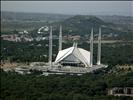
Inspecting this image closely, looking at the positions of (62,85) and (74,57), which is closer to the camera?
(62,85)

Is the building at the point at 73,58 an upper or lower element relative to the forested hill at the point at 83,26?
lower

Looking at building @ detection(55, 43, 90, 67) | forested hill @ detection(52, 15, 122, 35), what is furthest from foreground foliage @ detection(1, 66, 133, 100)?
forested hill @ detection(52, 15, 122, 35)

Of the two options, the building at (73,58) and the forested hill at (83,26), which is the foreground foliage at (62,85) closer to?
the building at (73,58)

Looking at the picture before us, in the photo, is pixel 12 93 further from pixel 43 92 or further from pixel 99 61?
pixel 99 61

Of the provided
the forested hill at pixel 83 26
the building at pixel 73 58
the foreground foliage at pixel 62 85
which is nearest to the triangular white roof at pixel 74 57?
the building at pixel 73 58

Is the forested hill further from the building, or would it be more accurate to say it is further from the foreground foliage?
the foreground foliage

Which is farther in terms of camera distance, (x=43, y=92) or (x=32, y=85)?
(x=32, y=85)

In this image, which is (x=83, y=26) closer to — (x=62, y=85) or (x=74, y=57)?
(x=74, y=57)

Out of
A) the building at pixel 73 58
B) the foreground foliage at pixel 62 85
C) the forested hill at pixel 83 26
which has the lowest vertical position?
the foreground foliage at pixel 62 85

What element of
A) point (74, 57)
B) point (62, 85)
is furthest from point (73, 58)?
point (62, 85)

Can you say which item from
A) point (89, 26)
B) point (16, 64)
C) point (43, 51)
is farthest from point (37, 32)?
point (16, 64)

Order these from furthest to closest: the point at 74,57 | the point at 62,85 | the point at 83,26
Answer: the point at 83,26
the point at 74,57
the point at 62,85
